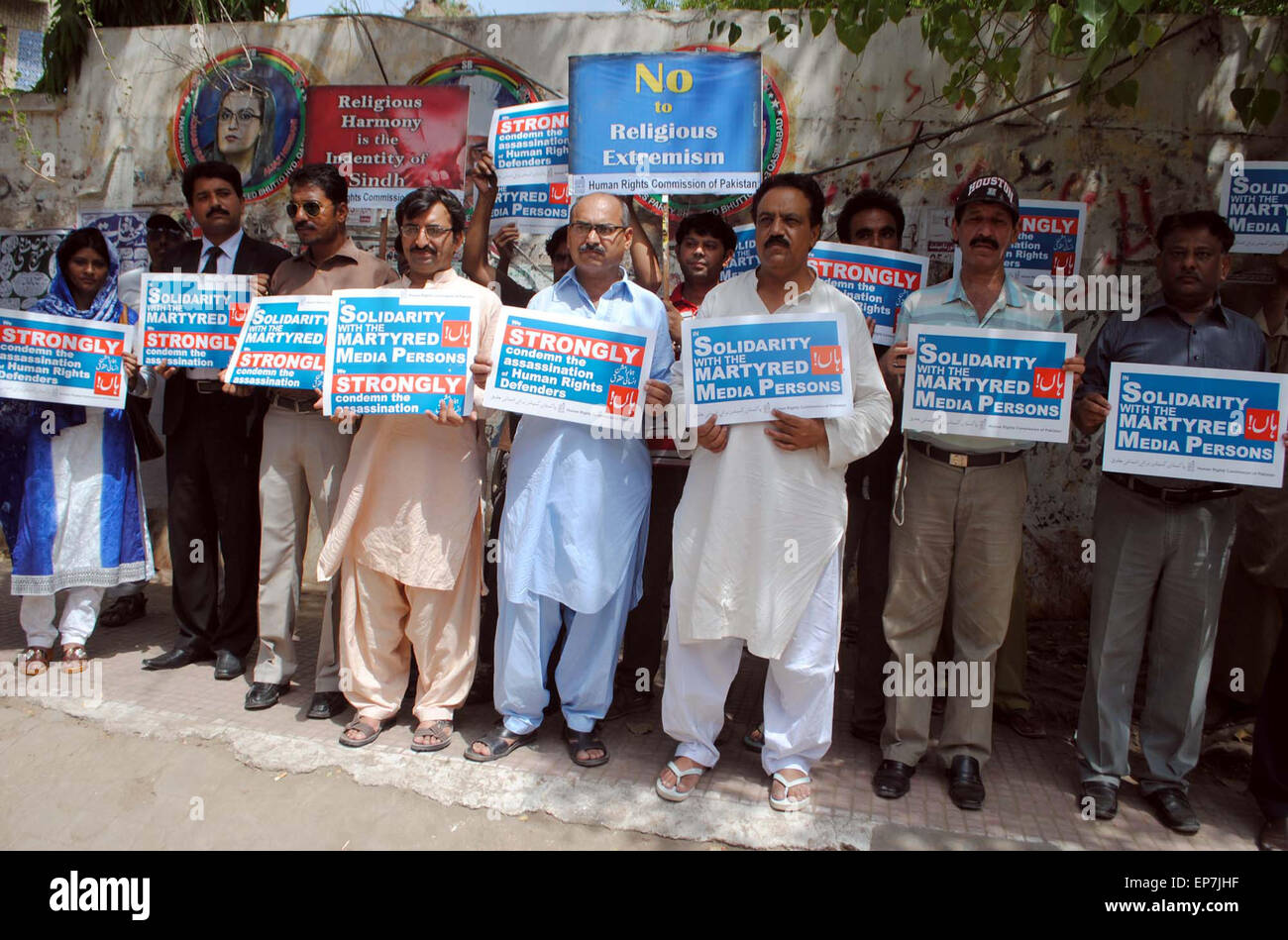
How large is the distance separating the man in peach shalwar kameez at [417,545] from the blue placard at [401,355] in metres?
0.12

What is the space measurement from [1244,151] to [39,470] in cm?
702

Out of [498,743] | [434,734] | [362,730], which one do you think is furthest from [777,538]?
[362,730]

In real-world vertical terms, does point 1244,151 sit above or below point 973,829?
above

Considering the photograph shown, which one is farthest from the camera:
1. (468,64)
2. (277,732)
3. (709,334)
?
(468,64)

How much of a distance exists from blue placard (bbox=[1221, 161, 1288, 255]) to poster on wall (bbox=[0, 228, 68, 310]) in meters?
7.74

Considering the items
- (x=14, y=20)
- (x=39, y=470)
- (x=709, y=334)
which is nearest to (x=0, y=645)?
(x=39, y=470)

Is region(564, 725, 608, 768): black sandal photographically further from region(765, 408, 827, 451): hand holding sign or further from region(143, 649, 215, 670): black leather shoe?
region(143, 649, 215, 670): black leather shoe

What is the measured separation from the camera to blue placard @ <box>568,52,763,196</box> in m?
4.43

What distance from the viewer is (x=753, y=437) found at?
3275 mm

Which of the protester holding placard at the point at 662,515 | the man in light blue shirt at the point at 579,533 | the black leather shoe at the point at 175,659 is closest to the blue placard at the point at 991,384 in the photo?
the man in light blue shirt at the point at 579,533

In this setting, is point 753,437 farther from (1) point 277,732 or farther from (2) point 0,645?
(2) point 0,645

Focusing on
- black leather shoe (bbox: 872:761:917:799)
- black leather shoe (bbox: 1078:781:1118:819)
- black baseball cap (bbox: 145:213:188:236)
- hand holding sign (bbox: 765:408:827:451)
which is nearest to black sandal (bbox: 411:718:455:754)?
black leather shoe (bbox: 872:761:917:799)

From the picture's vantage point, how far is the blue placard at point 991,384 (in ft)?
10.8

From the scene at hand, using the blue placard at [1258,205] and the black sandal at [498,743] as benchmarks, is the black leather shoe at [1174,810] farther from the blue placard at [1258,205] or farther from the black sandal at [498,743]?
the blue placard at [1258,205]
